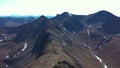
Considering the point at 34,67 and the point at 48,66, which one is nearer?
the point at 48,66

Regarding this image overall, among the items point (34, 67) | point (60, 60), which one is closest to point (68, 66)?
point (60, 60)

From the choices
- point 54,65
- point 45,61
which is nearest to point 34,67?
point 45,61

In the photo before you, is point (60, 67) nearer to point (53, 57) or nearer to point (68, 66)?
point (68, 66)

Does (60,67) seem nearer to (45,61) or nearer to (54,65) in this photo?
(54,65)

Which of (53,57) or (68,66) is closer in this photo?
(68,66)

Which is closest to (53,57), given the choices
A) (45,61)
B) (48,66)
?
(45,61)

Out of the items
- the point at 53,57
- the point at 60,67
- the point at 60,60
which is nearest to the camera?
the point at 60,67

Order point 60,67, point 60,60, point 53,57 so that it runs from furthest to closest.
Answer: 1. point 53,57
2. point 60,60
3. point 60,67
